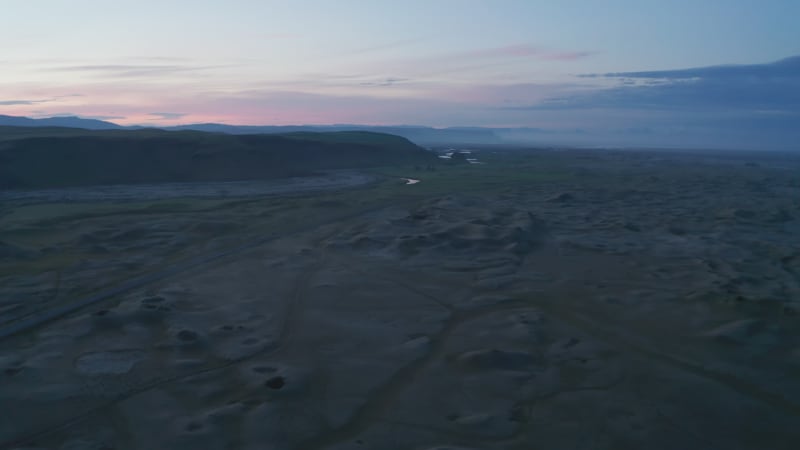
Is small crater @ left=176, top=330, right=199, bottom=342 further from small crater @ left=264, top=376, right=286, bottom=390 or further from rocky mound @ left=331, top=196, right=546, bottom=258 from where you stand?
rocky mound @ left=331, top=196, right=546, bottom=258

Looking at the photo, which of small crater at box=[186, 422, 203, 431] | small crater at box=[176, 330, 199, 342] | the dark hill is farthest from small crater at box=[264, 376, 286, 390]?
the dark hill

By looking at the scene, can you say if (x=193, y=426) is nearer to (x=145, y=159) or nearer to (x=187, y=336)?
(x=187, y=336)

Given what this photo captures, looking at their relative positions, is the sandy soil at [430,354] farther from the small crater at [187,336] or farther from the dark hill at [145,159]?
the dark hill at [145,159]

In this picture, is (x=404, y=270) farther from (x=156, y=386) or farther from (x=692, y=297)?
(x=156, y=386)

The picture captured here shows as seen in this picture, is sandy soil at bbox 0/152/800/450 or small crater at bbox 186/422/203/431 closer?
small crater at bbox 186/422/203/431

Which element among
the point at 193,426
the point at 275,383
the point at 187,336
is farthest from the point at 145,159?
the point at 193,426

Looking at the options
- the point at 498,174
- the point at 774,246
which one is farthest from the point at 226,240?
the point at 498,174

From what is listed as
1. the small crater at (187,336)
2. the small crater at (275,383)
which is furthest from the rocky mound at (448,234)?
the small crater at (275,383)
